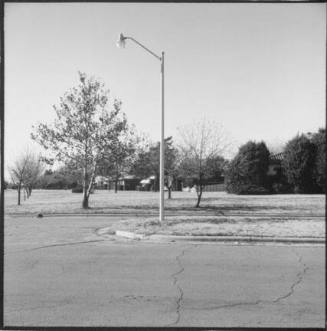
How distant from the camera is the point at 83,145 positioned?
25.8m

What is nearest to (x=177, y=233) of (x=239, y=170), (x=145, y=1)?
(x=145, y=1)

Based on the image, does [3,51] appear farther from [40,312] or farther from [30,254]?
[30,254]

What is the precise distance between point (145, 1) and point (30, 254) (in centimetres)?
740

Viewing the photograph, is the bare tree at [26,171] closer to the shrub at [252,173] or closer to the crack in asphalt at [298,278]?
the shrub at [252,173]

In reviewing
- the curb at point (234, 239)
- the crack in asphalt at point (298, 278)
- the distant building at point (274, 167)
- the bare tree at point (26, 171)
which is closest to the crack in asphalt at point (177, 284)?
the crack in asphalt at point (298, 278)

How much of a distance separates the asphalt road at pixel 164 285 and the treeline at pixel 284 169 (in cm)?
2732

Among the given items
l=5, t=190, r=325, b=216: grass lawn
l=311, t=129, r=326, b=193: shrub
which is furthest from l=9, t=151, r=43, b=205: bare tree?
l=311, t=129, r=326, b=193: shrub

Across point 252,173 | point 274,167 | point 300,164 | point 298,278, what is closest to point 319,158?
point 300,164

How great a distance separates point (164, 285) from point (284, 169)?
115 feet

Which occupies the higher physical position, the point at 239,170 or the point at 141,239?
the point at 239,170

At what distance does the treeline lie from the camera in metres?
38.0

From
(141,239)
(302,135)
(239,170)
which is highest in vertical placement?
(302,135)

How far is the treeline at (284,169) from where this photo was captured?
38.0m

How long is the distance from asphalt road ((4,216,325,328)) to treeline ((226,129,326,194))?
27.3 meters
